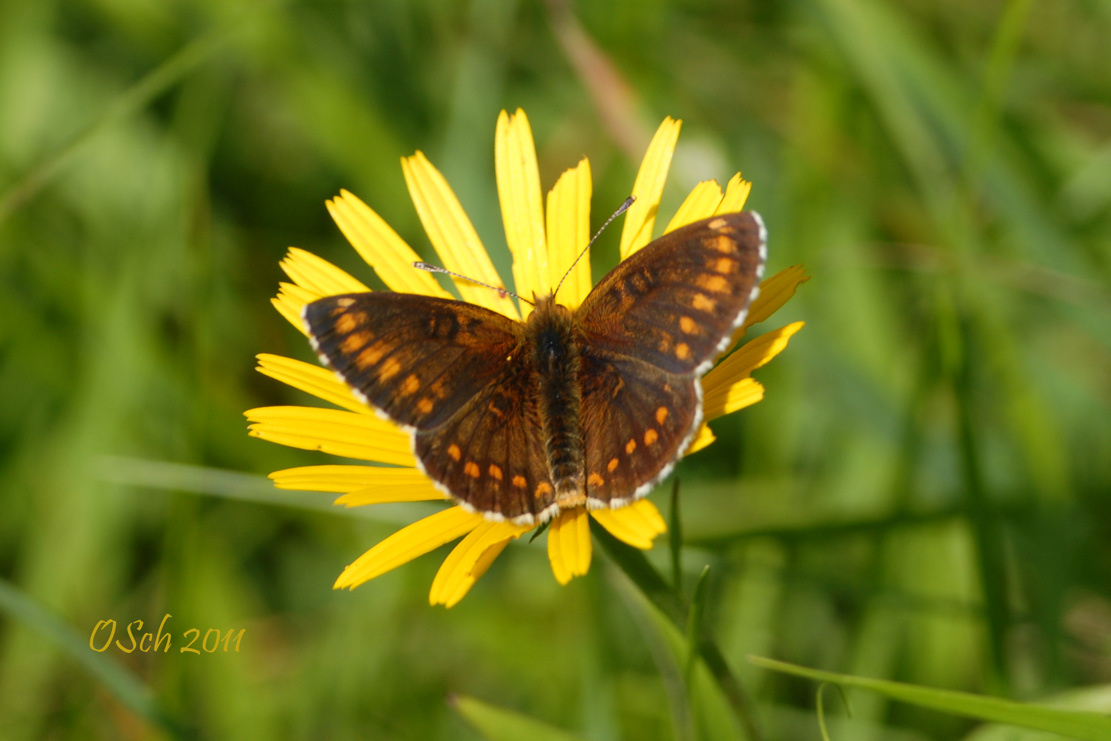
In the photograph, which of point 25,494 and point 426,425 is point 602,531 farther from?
point 25,494

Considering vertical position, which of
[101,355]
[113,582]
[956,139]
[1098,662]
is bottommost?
[1098,662]

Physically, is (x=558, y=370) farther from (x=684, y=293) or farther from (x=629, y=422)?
(x=684, y=293)

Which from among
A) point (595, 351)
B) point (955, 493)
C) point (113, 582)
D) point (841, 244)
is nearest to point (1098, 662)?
point (955, 493)

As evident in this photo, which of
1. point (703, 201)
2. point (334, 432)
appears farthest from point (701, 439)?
point (334, 432)

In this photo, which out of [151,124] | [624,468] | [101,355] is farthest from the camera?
[151,124]

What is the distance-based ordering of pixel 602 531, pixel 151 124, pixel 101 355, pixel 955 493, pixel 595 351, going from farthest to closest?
pixel 151 124, pixel 101 355, pixel 955 493, pixel 595 351, pixel 602 531

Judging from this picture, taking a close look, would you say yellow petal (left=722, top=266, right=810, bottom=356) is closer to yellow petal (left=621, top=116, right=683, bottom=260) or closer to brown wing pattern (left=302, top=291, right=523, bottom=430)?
yellow petal (left=621, top=116, right=683, bottom=260)

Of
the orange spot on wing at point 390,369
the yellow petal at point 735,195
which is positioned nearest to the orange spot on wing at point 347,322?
→ the orange spot on wing at point 390,369
